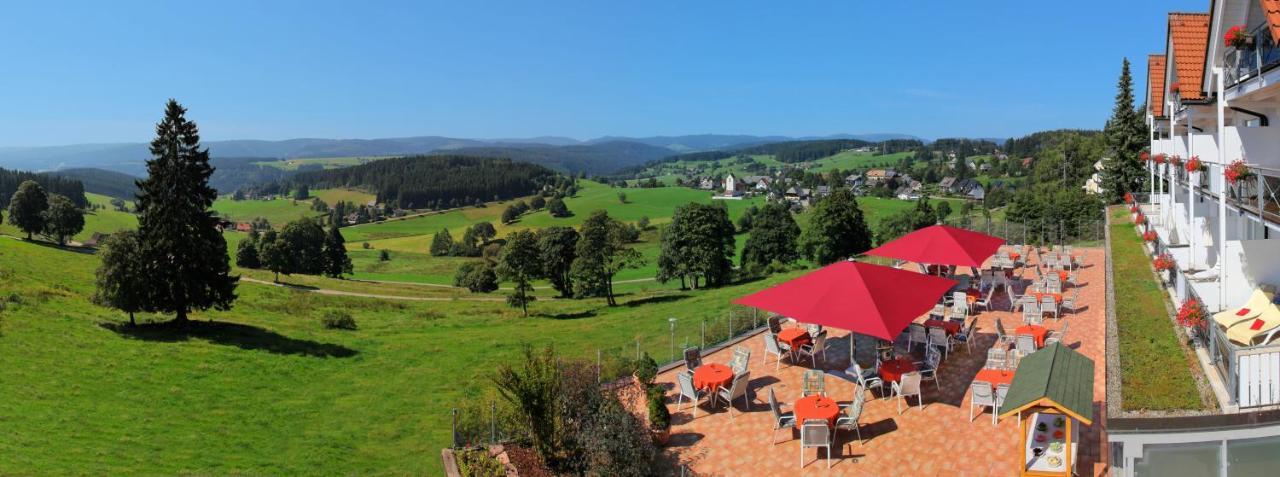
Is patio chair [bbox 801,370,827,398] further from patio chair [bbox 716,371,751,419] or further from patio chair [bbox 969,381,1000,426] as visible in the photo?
patio chair [bbox 969,381,1000,426]

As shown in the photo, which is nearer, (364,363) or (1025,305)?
(1025,305)

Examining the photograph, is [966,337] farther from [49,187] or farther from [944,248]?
[49,187]

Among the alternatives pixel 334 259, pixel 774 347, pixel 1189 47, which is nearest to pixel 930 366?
pixel 774 347

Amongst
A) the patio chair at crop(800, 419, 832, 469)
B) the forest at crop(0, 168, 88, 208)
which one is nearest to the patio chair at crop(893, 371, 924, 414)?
the patio chair at crop(800, 419, 832, 469)

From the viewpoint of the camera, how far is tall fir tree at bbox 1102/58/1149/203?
135 feet

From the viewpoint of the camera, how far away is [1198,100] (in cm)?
1421

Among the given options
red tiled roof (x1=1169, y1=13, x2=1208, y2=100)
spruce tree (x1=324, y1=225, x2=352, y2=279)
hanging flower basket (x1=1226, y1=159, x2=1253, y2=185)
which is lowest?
spruce tree (x1=324, y1=225, x2=352, y2=279)

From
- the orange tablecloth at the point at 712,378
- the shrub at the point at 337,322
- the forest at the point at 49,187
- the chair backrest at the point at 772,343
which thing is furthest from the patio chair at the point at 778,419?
the forest at the point at 49,187

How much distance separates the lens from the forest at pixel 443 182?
159 m

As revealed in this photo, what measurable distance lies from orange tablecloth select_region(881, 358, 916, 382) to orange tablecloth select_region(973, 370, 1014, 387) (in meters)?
1.13

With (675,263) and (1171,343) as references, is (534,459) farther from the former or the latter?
(675,263)

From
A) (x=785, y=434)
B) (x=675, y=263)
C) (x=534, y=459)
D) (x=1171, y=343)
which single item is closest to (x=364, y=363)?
(x=534, y=459)

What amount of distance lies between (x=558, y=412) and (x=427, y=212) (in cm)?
14743

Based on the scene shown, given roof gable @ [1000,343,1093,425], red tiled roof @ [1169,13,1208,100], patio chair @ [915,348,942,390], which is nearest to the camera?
roof gable @ [1000,343,1093,425]
